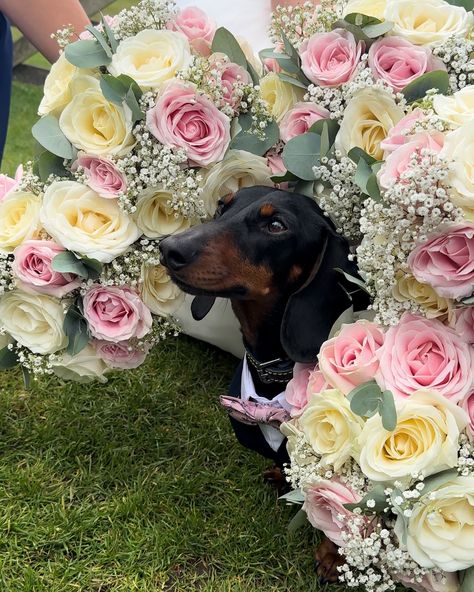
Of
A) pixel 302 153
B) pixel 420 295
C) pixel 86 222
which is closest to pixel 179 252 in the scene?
pixel 86 222

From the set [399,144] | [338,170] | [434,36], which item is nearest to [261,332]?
[338,170]

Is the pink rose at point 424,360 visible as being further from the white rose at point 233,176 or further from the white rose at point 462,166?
the white rose at point 233,176

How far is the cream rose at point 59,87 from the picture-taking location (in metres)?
2.60

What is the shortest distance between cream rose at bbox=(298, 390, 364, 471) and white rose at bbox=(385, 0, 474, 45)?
1094 millimetres

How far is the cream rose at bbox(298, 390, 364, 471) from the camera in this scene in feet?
6.75

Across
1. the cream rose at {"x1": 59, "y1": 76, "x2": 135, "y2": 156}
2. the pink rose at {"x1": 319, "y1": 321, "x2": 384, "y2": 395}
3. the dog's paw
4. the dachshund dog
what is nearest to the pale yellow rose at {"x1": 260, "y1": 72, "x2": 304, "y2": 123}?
the dachshund dog

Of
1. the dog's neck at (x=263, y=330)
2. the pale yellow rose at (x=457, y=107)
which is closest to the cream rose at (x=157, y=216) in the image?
the dog's neck at (x=263, y=330)

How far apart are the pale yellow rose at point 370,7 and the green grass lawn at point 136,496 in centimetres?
174

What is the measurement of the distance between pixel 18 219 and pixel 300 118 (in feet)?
3.32

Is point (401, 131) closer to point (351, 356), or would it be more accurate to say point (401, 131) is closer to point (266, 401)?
point (351, 356)

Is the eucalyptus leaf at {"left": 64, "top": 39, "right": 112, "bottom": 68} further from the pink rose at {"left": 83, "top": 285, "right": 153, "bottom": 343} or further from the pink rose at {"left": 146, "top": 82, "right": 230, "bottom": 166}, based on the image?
the pink rose at {"left": 83, "top": 285, "right": 153, "bottom": 343}

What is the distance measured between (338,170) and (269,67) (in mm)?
717

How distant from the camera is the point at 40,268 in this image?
2.53 meters

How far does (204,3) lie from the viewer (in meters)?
4.11
